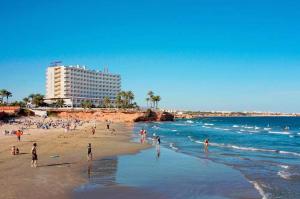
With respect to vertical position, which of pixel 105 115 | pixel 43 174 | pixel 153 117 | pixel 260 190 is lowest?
pixel 260 190

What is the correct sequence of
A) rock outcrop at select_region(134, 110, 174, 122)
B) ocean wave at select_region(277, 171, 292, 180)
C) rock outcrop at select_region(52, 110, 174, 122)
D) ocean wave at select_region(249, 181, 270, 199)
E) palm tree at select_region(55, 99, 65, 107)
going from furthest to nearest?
1. palm tree at select_region(55, 99, 65, 107)
2. rock outcrop at select_region(134, 110, 174, 122)
3. rock outcrop at select_region(52, 110, 174, 122)
4. ocean wave at select_region(277, 171, 292, 180)
5. ocean wave at select_region(249, 181, 270, 199)

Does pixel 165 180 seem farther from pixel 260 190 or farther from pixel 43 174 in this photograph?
pixel 43 174

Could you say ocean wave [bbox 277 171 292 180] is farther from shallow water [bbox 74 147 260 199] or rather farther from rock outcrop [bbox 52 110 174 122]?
rock outcrop [bbox 52 110 174 122]

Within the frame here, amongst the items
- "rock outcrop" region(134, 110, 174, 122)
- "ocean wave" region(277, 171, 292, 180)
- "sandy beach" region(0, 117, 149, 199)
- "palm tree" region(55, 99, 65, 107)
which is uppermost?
"palm tree" region(55, 99, 65, 107)

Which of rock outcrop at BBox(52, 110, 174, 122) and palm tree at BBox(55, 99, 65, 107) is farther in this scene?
palm tree at BBox(55, 99, 65, 107)

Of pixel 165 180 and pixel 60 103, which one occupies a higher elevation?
pixel 60 103

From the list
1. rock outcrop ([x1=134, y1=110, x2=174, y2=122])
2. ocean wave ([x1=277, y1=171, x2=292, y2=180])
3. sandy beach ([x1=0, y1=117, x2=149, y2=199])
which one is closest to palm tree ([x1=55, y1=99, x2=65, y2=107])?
rock outcrop ([x1=134, y1=110, x2=174, y2=122])

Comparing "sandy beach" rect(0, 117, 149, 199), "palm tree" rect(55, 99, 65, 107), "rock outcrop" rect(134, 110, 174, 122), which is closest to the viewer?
"sandy beach" rect(0, 117, 149, 199)

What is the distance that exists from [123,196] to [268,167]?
1658cm

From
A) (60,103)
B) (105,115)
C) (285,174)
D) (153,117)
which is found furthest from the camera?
(60,103)

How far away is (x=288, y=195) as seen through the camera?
20844 mm

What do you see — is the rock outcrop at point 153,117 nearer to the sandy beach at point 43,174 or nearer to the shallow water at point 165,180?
the sandy beach at point 43,174

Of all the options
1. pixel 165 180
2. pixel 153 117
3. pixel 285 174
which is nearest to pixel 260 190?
pixel 165 180

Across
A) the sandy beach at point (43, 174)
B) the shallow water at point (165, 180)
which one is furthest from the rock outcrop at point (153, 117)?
the shallow water at point (165, 180)
